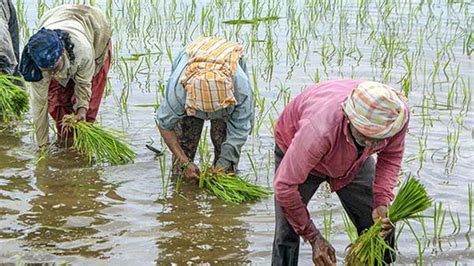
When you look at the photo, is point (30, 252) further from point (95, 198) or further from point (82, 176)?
point (82, 176)

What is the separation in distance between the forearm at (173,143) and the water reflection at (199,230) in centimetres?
28

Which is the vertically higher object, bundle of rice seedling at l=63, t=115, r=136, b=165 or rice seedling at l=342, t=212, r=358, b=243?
bundle of rice seedling at l=63, t=115, r=136, b=165

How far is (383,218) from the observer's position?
11.0 feet

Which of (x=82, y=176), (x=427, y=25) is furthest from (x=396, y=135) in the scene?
(x=427, y=25)

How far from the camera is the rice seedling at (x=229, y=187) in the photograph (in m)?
4.72

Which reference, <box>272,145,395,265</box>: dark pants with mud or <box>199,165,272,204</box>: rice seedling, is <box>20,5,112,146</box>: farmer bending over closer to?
<box>199,165,272,204</box>: rice seedling

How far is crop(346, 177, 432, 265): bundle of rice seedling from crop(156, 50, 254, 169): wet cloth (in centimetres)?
124

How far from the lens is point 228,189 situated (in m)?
4.75

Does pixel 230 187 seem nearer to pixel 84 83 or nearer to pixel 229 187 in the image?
pixel 229 187

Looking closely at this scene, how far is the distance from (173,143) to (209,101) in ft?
1.93

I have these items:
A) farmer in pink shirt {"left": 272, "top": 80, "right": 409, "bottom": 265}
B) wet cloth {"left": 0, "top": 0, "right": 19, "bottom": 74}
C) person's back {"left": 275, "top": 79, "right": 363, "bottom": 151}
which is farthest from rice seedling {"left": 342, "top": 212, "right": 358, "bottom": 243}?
wet cloth {"left": 0, "top": 0, "right": 19, "bottom": 74}

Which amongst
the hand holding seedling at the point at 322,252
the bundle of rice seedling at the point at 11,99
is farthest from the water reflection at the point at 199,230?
the bundle of rice seedling at the point at 11,99

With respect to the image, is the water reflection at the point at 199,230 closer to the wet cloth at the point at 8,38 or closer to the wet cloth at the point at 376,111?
the wet cloth at the point at 376,111

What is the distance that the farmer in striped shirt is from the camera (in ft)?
13.4
